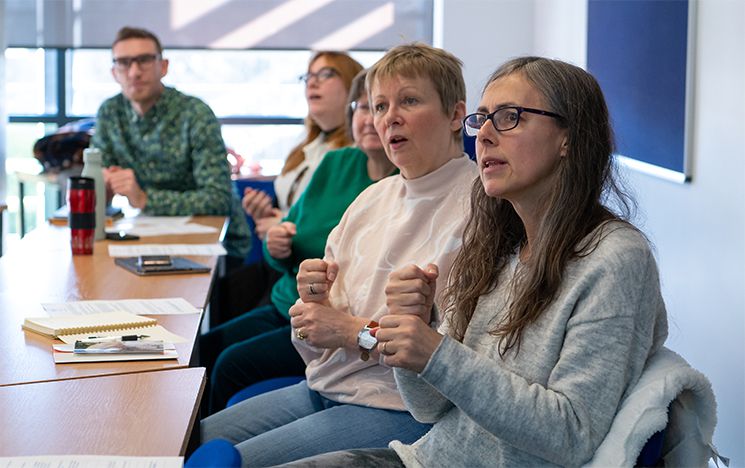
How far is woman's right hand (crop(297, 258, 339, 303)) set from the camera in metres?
2.03

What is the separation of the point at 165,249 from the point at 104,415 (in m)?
1.60

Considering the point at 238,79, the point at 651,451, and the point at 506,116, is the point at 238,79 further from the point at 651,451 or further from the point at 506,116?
the point at 651,451

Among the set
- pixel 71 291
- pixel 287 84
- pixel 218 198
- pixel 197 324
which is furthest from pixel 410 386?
pixel 287 84

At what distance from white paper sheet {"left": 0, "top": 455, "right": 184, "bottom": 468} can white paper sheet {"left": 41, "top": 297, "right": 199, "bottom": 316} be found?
0.88m

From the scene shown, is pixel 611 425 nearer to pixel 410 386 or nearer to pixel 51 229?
pixel 410 386

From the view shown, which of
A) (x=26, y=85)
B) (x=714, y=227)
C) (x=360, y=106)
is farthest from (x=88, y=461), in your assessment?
(x=26, y=85)

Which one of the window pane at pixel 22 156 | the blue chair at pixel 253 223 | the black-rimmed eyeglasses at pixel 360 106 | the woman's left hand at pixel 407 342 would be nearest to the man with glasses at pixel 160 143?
the blue chair at pixel 253 223

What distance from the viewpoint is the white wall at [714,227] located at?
116 inches

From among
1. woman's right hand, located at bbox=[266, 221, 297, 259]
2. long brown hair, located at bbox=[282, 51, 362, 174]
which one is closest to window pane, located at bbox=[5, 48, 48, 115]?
long brown hair, located at bbox=[282, 51, 362, 174]

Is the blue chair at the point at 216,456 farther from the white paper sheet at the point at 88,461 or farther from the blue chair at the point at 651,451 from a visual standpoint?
the blue chair at the point at 651,451

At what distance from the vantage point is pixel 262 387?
2643 millimetres

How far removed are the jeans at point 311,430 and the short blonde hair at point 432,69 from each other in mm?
658

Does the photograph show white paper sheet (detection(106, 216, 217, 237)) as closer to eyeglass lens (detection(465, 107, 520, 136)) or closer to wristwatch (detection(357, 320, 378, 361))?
wristwatch (detection(357, 320, 378, 361))

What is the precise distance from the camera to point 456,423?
1585 mm
